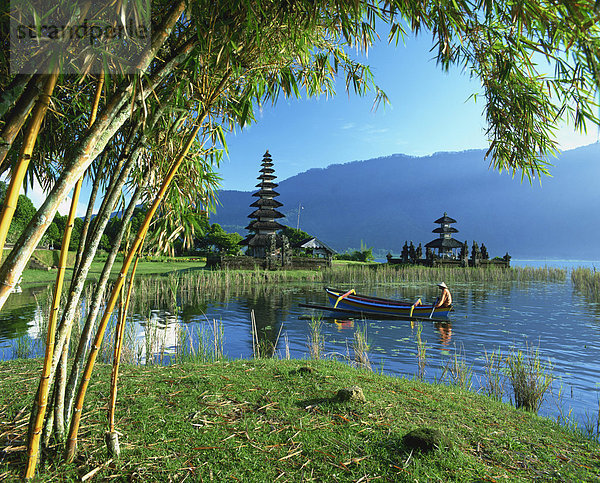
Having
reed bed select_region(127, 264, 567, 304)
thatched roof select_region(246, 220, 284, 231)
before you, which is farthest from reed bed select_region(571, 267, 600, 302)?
thatched roof select_region(246, 220, 284, 231)

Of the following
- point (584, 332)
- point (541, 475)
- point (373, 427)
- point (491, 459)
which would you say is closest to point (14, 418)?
point (373, 427)

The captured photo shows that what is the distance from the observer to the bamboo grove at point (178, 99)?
2.32 meters

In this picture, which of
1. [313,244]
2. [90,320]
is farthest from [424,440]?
[313,244]

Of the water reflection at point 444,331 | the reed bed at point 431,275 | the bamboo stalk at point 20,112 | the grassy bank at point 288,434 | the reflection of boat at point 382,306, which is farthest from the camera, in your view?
the reed bed at point 431,275

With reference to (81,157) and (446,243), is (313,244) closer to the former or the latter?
(446,243)

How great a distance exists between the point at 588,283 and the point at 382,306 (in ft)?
71.5

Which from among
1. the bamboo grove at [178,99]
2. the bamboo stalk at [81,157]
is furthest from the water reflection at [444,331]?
the bamboo stalk at [81,157]

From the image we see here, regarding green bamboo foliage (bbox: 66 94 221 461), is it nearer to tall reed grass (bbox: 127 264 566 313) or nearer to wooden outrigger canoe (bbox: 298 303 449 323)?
wooden outrigger canoe (bbox: 298 303 449 323)

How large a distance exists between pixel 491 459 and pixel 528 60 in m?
3.71

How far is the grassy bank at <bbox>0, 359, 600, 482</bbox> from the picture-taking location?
2650 mm

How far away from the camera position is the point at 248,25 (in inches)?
99.3

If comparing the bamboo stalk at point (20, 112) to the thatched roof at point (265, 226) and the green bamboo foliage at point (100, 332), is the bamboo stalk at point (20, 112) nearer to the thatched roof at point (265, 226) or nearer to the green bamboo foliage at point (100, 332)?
the green bamboo foliage at point (100, 332)

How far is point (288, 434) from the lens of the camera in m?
3.16

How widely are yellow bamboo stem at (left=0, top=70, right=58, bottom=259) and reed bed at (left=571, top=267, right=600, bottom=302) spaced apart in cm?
3014
